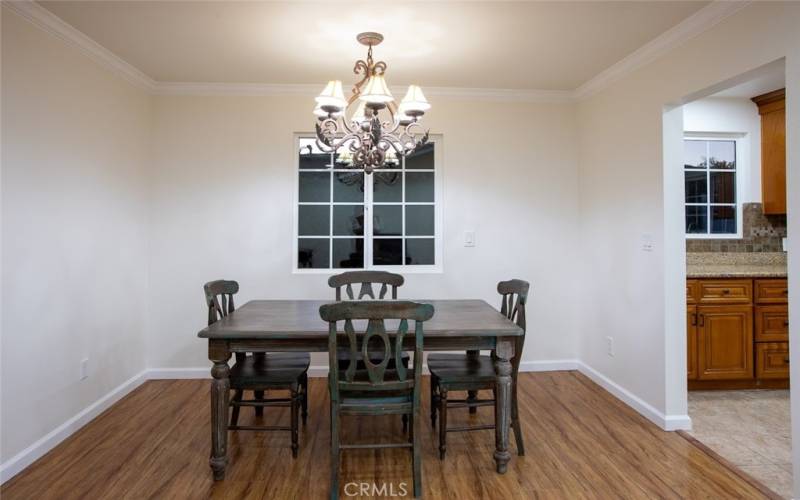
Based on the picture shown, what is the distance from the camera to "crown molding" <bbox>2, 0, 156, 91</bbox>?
238cm

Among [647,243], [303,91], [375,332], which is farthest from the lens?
[303,91]

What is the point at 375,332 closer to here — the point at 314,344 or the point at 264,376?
the point at 314,344

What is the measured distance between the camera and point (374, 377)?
2.08 metres

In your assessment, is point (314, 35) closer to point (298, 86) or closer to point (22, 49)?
point (298, 86)

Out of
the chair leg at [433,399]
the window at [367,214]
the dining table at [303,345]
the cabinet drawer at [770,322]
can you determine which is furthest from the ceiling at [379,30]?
the cabinet drawer at [770,322]

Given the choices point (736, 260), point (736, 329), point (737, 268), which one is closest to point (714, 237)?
point (736, 260)

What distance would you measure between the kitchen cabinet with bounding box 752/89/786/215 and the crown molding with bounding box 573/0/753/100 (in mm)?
1643

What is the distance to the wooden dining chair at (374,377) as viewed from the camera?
6.52 feet

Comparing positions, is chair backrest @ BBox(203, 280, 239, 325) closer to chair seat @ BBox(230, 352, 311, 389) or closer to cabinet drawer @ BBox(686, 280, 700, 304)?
chair seat @ BBox(230, 352, 311, 389)

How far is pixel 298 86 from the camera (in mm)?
3791

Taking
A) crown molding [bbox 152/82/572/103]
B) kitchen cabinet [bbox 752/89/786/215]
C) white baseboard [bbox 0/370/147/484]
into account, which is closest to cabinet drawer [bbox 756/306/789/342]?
kitchen cabinet [bbox 752/89/786/215]

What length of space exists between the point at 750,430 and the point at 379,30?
347 centimetres

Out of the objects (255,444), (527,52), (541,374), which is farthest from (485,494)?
(527,52)

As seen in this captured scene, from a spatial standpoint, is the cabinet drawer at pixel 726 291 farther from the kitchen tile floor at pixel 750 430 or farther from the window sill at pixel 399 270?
the window sill at pixel 399 270
